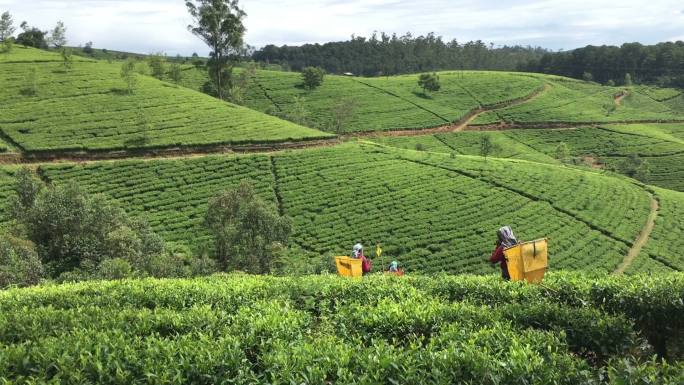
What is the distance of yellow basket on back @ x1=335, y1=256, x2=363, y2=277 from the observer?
15627 mm

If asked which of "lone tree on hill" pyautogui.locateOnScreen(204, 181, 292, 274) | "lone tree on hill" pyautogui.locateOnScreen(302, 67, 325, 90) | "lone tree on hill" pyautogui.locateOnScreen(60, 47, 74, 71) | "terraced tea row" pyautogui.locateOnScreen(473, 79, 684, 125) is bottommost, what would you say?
"lone tree on hill" pyautogui.locateOnScreen(204, 181, 292, 274)

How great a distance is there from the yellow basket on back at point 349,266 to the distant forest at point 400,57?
502 ft

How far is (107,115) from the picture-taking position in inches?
2064

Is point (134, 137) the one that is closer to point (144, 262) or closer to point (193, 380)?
point (144, 262)

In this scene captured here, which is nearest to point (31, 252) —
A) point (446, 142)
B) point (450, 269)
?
point (450, 269)

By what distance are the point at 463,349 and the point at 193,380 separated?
403cm

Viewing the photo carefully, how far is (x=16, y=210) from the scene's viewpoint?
28.2 meters

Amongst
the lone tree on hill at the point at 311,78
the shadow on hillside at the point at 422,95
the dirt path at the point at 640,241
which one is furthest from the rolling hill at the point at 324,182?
the lone tree on hill at the point at 311,78

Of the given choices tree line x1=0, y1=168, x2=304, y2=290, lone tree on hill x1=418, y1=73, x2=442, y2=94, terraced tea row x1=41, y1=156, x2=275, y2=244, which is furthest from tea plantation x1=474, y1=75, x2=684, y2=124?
tree line x1=0, y1=168, x2=304, y2=290

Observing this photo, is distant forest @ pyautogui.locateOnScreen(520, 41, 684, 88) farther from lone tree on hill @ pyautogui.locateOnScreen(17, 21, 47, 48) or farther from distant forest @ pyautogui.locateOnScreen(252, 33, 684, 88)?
lone tree on hill @ pyautogui.locateOnScreen(17, 21, 47, 48)

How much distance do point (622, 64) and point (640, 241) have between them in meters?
137

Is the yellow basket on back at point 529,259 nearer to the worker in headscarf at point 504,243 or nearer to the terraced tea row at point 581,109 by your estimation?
the worker in headscarf at point 504,243

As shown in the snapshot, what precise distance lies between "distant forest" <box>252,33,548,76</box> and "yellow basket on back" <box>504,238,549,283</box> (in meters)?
157

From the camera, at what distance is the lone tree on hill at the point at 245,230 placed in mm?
28562
